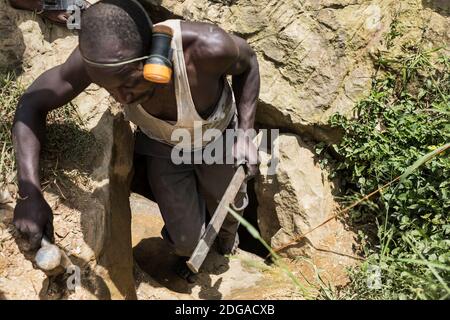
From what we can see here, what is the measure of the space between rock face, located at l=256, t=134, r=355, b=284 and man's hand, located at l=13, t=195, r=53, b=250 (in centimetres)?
172

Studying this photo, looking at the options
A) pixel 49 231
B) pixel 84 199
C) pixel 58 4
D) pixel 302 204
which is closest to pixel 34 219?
pixel 49 231

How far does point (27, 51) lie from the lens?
3.34 meters

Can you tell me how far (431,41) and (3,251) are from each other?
9.72 ft

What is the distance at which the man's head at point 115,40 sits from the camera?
2271 millimetres

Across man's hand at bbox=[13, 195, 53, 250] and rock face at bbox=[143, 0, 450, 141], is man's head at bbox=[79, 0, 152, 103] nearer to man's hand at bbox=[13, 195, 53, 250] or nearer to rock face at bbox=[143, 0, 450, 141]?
man's hand at bbox=[13, 195, 53, 250]

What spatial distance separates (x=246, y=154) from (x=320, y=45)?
1.24 m

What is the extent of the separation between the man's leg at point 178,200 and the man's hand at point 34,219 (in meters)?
0.86

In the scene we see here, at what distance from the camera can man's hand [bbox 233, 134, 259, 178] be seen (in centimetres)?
289

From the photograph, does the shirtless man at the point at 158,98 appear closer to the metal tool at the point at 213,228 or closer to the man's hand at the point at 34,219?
the man's hand at the point at 34,219

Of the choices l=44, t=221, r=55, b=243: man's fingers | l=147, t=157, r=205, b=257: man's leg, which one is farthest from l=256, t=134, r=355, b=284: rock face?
l=44, t=221, r=55, b=243: man's fingers

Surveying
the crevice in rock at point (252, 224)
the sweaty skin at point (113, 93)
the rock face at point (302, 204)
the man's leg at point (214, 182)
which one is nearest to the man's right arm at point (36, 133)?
the sweaty skin at point (113, 93)

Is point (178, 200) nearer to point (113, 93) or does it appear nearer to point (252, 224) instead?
point (113, 93)

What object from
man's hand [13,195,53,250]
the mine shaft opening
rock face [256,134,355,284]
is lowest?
the mine shaft opening

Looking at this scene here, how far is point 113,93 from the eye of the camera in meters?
2.48
